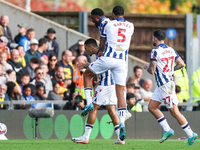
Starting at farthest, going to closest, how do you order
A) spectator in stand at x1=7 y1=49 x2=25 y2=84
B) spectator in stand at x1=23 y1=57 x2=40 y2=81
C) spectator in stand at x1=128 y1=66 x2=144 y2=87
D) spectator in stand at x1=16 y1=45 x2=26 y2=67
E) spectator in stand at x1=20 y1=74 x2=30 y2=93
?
spectator in stand at x1=128 y1=66 x2=144 y2=87 → spectator in stand at x1=16 y1=45 x2=26 y2=67 → spectator in stand at x1=23 y1=57 x2=40 y2=81 → spectator in stand at x1=7 y1=49 x2=25 y2=84 → spectator in stand at x1=20 y1=74 x2=30 y2=93

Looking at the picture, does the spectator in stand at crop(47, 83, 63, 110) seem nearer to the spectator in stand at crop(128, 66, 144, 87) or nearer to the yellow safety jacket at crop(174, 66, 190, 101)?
the spectator in stand at crop(128, 66, 144, 87)

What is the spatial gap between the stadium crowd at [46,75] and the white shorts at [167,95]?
354 centimetres

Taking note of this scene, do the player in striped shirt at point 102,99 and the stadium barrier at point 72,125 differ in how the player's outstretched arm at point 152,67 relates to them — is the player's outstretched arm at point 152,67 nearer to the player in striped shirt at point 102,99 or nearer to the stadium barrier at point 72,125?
the player in striped shirt at point 102,99

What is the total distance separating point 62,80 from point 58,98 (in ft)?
3.33

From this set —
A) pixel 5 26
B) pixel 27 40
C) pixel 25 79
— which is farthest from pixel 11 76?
pixel 5 26

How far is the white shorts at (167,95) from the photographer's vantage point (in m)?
10.4

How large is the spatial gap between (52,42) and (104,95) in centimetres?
677

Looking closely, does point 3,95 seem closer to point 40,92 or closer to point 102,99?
point 40,92

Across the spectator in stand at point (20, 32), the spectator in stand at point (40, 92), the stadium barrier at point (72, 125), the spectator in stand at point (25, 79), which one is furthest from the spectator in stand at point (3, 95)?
the spectator in stand at point (20, 32)

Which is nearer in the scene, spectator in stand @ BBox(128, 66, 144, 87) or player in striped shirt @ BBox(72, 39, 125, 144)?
player in striped shirt @ BBox(72, 39, 125, 144)

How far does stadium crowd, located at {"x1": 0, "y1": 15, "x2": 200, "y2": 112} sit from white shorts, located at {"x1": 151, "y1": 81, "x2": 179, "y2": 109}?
354cm

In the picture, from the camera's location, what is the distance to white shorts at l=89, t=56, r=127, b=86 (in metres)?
9.56

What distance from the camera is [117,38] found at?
31.6 feet

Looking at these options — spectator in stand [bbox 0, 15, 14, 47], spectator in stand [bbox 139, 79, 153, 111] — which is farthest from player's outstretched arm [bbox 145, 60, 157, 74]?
spectator in stand [bbox 0, 15, 14, 47]
